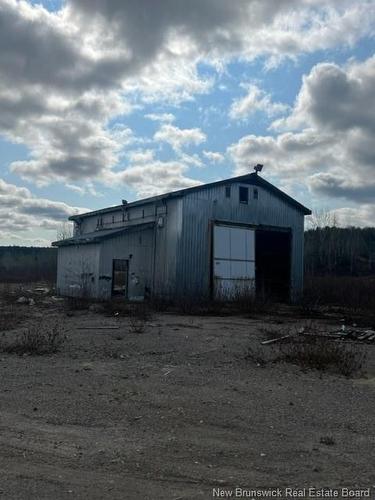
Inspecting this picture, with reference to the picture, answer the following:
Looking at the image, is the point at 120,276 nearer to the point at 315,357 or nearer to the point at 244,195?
the point at 244,195

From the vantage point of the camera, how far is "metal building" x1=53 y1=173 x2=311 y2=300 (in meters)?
24.6

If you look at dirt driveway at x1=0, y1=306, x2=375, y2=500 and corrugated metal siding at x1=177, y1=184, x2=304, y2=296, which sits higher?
corrugated metal siding at x1=177, y1=184, x2=304, y2=296

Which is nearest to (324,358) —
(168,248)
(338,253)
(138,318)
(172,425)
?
(172,425)

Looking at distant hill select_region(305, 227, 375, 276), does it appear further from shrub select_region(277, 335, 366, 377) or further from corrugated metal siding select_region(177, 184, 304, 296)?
shrub select_region(277, 335, 366, 377)

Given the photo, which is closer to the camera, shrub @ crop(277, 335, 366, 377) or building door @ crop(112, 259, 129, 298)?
shrub @ crop(277, 335, 366, 377)

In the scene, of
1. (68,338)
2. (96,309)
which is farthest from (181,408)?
(96,309)

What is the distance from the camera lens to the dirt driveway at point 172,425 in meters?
4.62

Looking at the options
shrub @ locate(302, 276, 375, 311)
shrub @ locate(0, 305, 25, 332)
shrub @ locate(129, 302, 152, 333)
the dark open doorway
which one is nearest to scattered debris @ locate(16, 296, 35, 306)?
shrub @ locate(0, 305, 25, 332)

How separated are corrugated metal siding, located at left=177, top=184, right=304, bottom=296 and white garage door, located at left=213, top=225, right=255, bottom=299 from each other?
1.46ft

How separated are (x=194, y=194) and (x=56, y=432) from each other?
64.8 feet

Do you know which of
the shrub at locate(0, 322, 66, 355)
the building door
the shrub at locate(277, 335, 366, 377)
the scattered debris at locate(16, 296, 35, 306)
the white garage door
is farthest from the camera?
the building door

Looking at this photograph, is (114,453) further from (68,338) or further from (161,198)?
(161,198)

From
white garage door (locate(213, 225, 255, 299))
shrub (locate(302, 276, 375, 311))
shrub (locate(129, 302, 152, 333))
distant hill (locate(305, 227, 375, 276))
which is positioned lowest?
shrub (locate(129, 302, 152, 333))

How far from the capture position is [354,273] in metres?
68.1
